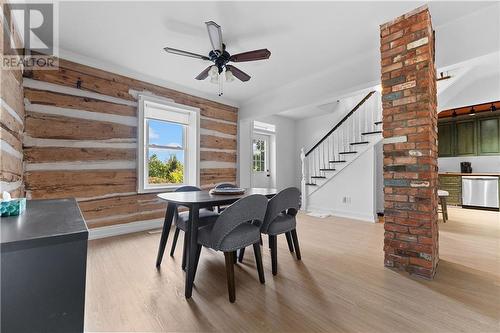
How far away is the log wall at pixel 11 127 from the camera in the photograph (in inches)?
72.4

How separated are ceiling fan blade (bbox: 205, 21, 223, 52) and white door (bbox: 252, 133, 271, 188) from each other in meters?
4.12

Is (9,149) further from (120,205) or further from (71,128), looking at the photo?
(120,205)

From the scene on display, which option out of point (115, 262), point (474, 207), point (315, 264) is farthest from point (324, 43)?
point (474, 207)

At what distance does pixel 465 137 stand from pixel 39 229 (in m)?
8.08

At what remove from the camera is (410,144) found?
2.26 m

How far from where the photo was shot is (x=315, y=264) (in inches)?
96.9

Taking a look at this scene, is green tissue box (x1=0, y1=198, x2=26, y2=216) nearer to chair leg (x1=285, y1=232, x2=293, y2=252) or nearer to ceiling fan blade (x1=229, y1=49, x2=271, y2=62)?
ceiling fan blade (x1=229, y1=49, x2=271, y2=62)

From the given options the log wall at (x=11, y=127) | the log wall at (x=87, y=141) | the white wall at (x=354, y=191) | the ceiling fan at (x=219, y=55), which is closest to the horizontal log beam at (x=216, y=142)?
the log wall at (x=87, y=141)

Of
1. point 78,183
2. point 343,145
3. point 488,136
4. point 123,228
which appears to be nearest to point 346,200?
point 343,145

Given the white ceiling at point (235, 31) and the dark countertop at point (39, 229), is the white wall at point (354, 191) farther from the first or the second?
the dark countertop at point (39, 229)

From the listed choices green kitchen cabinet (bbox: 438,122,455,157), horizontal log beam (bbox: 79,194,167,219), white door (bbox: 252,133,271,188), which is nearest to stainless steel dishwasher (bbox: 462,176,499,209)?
green kitchen cabinet (bbox: 438,122,455,157)

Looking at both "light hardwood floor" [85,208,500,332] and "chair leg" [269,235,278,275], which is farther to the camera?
"chair leg" [269,235,278,275]

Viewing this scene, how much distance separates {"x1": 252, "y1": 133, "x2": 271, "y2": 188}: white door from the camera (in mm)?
6465

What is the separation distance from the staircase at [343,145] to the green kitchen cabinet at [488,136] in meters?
3.17
